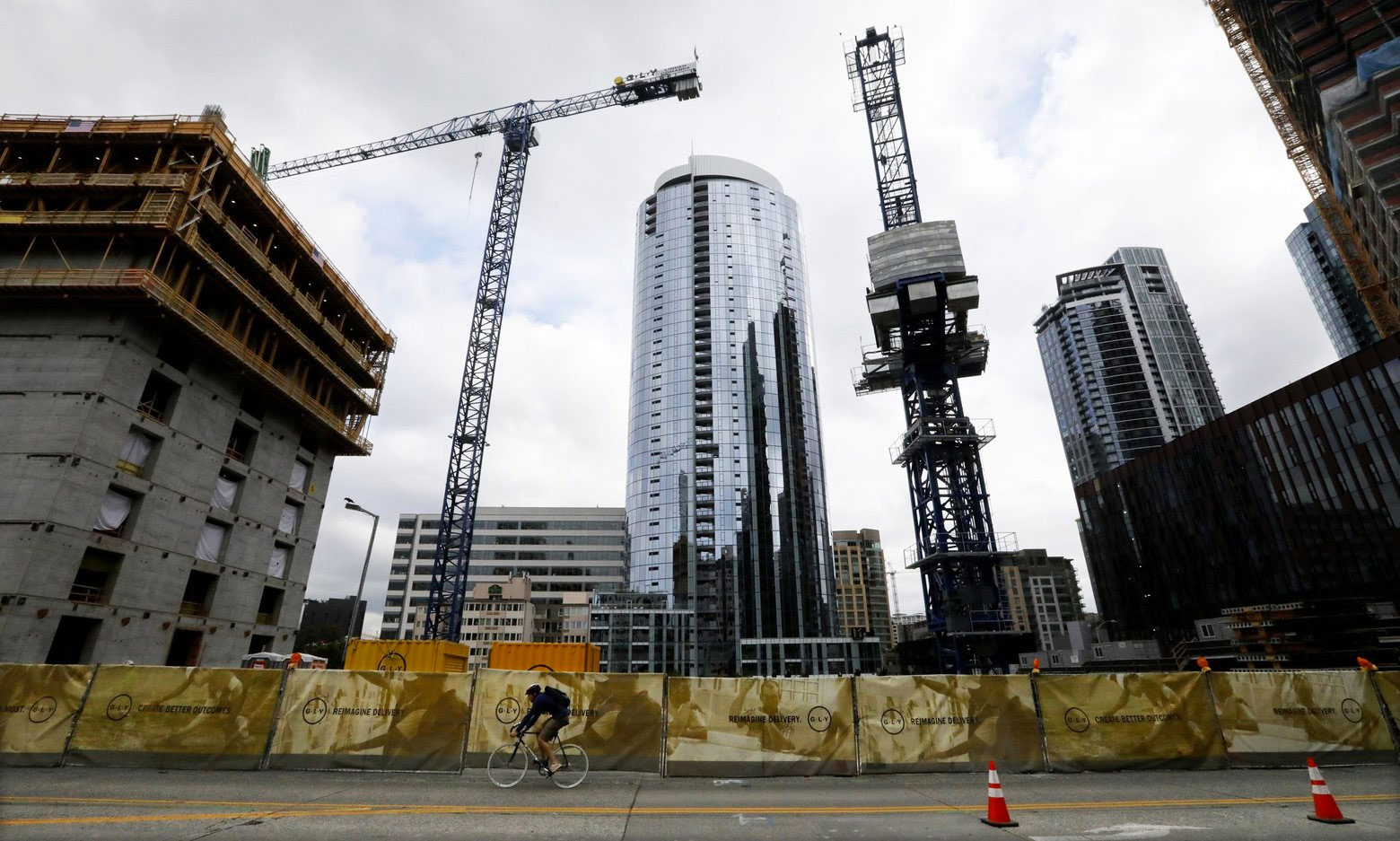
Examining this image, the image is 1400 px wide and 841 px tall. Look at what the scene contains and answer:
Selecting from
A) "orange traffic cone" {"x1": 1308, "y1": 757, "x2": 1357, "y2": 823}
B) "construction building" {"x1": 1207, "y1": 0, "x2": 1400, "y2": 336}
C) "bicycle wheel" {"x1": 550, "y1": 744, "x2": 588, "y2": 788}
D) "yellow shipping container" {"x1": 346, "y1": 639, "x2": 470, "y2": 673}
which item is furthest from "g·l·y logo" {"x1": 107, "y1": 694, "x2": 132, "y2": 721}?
"construction building" {"x1": 1207, "y1": 0, "x2": 1400, "y2": 336}

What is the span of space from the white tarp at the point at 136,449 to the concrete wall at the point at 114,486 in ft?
1.15

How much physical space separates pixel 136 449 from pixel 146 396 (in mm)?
3374

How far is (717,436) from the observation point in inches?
4117

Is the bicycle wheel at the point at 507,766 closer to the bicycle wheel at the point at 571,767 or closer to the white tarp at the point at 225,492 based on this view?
the bicycle wheel at the point at 571,767

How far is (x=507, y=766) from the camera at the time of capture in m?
12.3

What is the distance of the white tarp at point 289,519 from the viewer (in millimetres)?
38406

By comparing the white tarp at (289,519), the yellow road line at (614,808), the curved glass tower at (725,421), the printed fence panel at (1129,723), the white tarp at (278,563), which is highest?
the curved glass tower at (725,421)

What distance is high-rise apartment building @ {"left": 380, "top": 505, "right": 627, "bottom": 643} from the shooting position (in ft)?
374

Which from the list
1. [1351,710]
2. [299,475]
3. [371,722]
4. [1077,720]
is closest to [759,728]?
[1077,720]

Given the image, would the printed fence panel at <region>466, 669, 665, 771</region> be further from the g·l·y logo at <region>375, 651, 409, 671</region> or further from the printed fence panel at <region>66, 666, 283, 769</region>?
the g·l·y logo at <region>375, 651, 409, 671</region>

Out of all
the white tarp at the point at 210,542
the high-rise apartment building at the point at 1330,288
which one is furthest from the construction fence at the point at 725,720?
the high-rise apartment building at the point at 1330,288

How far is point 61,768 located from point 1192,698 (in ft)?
73.9

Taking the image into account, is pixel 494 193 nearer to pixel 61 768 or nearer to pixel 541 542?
pixel 61 768

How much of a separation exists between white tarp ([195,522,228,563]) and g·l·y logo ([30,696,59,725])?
73.5ft
